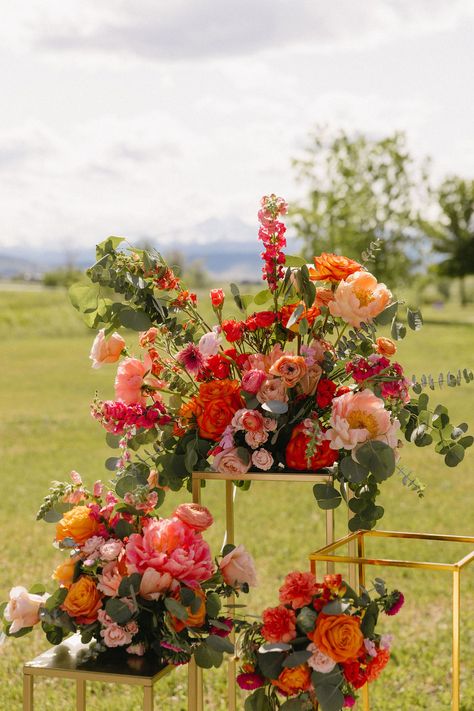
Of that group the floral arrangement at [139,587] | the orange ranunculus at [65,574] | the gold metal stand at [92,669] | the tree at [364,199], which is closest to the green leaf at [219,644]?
the floral arrangement at [139,587]

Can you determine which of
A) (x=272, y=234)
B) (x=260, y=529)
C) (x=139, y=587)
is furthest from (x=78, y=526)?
(x=260, y=529)

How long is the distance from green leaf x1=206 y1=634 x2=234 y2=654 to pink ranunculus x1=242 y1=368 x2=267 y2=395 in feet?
1.70

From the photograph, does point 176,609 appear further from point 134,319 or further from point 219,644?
point 134,319

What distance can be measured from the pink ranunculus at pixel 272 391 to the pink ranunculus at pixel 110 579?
1.54 feet

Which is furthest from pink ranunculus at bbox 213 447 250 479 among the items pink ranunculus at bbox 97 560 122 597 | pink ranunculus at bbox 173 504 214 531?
pink ranunculus at bbox 97 560 122 597

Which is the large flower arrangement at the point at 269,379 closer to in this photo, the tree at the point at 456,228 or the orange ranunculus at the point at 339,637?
the orange ranunculus at the point at 339,637

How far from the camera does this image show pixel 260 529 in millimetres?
6262

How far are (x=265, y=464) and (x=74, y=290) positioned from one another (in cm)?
58

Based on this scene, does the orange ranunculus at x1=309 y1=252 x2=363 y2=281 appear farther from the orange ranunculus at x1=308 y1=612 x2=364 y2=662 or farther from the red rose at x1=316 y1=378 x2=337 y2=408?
the orange ranunculus at x1=308 y1=612 x2=364 y2=662

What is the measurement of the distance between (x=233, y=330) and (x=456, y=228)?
3856cm

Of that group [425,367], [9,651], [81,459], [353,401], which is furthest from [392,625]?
[425,367]

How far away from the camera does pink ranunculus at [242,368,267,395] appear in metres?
2.18

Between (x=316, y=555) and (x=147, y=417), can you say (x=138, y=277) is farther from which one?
(x=316, y=555)

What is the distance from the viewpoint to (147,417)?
89.4 inches
